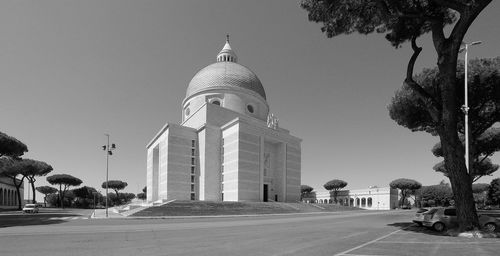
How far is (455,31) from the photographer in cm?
1516

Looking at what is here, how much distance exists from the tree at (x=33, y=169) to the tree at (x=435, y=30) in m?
67.0

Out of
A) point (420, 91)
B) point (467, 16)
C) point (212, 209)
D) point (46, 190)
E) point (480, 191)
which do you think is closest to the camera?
point (467, 16)

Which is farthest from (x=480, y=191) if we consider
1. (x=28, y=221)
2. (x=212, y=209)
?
(x=28, y=221)

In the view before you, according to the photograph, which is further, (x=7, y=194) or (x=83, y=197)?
(x=83, y=197)

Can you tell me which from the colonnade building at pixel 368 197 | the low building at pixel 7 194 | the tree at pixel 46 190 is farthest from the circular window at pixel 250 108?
the tree at pixel 46 190

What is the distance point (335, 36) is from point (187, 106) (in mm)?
46527

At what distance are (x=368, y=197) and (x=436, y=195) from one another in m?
16.5

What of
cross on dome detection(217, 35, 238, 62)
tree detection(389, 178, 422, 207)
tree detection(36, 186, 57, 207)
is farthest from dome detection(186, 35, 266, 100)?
tree detection(36, 186, 57, 207)

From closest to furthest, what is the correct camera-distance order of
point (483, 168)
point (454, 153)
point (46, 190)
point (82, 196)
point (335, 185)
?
point (454, 153) → point (483, 168) → point (335, 185) → point (82, 196) → point (46, 190)

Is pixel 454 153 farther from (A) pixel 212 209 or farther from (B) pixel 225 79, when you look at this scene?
(B) pixel 225 79

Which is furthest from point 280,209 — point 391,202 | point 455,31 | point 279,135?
point 391,202

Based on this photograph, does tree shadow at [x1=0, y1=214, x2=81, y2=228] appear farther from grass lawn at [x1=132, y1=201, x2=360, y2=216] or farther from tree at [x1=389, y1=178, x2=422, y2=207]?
tree at [x1=389, y1=178, x2=422, y2=207]

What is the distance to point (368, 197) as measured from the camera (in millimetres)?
88562

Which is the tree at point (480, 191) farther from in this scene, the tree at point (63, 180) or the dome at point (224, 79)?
the tree at point (63, 180)
